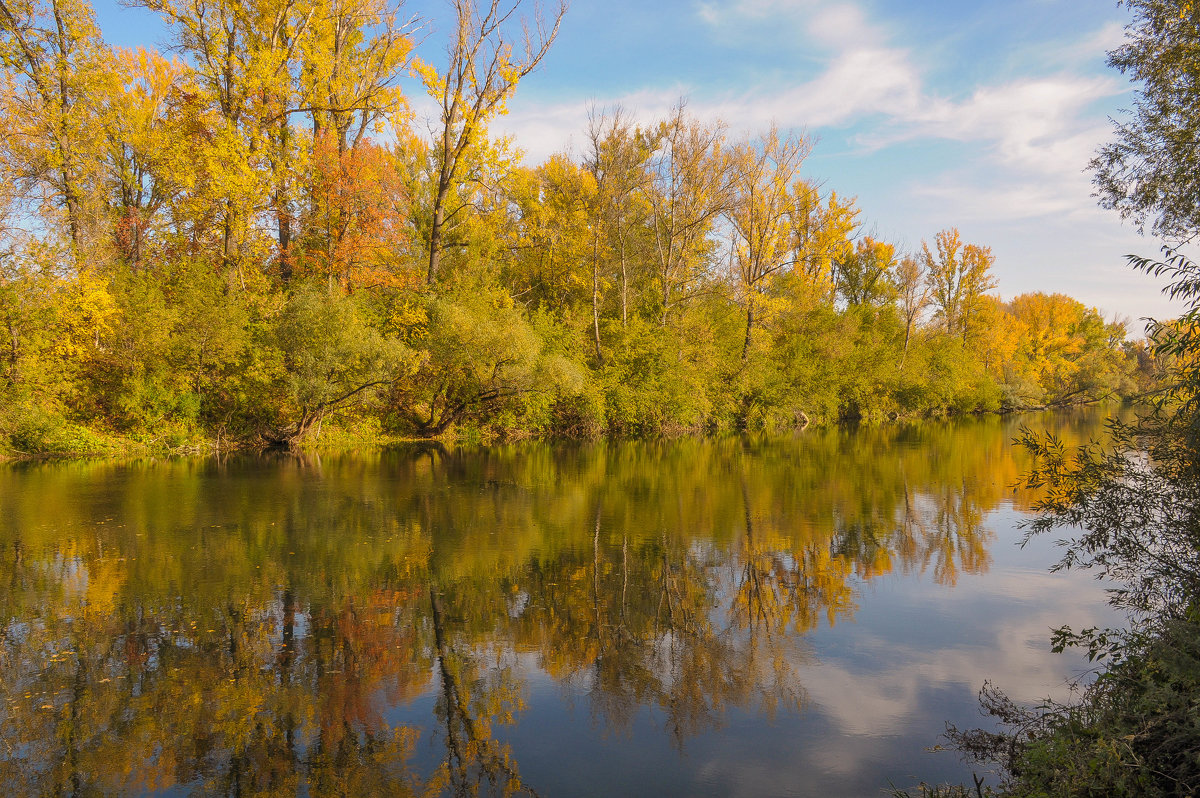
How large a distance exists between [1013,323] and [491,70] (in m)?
60.1

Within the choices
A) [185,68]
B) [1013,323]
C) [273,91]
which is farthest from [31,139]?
[1013,323]

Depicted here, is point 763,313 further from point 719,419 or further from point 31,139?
point 31,139

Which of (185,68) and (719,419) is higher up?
(185,68)

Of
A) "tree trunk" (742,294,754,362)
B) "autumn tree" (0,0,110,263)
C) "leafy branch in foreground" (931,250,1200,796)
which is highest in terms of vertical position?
"autumn tree" (0,0,110,263)

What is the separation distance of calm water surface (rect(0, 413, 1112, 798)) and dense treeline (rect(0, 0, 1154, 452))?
9251 millimetres

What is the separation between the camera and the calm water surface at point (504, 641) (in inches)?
210

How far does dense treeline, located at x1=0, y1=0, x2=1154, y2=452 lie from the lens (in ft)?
78.5

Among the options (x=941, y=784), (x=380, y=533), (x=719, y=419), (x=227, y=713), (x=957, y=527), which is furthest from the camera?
(x=719, y=419)

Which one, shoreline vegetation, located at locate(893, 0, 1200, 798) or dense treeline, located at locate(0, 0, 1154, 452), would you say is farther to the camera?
dense treeline, located at locate(0, 0, 1154, 452)

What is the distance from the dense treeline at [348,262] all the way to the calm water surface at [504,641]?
9.25m

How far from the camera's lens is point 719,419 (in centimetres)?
4031

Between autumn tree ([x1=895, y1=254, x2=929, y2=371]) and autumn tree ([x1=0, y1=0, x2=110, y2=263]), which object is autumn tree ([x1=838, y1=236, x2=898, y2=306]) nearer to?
autumn tree ([x1=895, y1=254, x2=929, y2=371])

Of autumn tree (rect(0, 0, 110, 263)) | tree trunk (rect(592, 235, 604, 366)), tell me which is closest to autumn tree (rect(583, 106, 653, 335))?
tree trunk (rect(592, 235, 604, 366))

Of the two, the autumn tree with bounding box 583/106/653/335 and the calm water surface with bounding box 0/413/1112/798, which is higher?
the autumn tree with bounding box 583/106/653/335
